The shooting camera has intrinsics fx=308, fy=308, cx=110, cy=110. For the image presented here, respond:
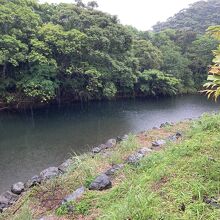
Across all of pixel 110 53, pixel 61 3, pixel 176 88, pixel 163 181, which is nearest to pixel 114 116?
pixel 110 53

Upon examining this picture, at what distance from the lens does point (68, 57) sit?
71.2 ft

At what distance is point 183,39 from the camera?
3662cm

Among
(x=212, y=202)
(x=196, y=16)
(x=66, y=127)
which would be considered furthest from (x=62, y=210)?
(x=196, y=16)

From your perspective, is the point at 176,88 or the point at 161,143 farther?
the point at 176,88

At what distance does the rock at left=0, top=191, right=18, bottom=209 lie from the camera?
7.13m

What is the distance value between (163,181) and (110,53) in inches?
773

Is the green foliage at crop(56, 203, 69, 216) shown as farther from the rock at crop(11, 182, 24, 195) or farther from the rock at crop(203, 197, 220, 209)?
the rock at crop(11, 182, 24, 195)

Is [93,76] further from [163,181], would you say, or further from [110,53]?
[163,181]

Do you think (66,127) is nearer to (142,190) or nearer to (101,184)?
(101,184)

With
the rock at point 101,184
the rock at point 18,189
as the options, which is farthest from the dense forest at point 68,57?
the rock at point 101,184

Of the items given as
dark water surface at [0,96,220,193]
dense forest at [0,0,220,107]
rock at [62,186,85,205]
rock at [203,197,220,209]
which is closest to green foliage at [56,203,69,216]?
rock at [62,186,85,205]

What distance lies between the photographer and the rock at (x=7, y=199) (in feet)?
23.4

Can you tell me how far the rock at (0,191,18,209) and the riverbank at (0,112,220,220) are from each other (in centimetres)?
55

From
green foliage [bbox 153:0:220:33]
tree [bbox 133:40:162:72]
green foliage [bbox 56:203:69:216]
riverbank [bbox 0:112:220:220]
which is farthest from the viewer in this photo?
green foliage [bbox 153:0:220:33]
